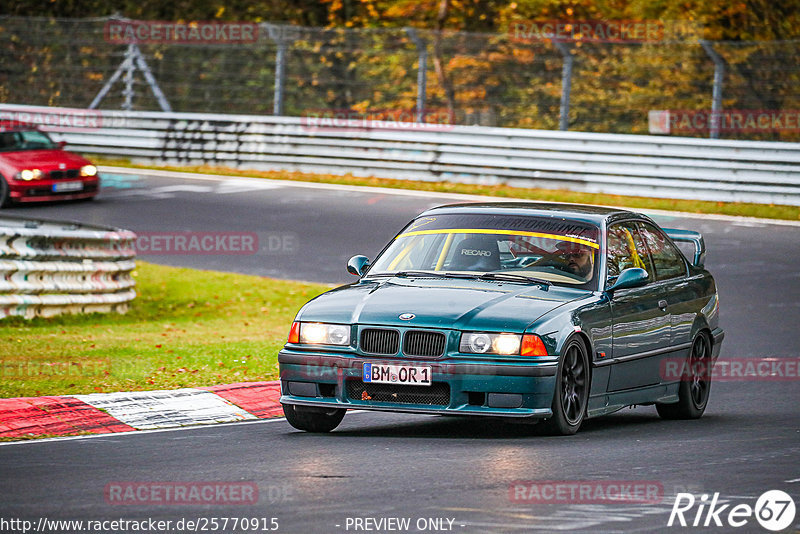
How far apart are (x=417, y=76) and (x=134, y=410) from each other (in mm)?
17053

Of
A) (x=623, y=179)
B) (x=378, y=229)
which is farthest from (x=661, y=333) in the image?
(x=623, y=179)

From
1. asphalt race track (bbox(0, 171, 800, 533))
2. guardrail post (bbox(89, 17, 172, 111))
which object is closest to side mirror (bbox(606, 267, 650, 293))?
asphalt race track (bbox(0, 171, 800, 533))

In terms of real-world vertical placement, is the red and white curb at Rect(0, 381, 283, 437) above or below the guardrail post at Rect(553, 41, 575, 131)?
below

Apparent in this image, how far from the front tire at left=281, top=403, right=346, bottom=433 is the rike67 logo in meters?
2.87

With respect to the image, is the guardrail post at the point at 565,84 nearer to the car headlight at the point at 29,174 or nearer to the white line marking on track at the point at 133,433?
the car headlight at the point at 29,174

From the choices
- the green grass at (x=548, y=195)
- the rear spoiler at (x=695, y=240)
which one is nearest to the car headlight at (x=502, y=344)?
the rear spoiler at (x=695, y=240)

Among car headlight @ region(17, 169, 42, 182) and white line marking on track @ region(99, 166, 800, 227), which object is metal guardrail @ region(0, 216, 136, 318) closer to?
car headlight @ region(17, 169, 42, 182)

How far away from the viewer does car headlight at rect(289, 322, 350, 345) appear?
8750 millimetres

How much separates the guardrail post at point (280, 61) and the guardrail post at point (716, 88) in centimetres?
818

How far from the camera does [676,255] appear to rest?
35.7 ft

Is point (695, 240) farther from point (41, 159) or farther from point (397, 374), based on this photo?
point (41, 159)

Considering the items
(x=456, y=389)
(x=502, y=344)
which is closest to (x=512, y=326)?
(x=502, y=344)

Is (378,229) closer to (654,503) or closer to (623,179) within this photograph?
(623,179)

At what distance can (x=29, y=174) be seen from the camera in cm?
2369
